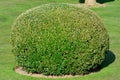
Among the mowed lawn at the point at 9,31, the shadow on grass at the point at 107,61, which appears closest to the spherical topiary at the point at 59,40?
the mowed lawn at the point at 9,31

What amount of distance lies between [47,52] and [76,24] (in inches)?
52.0

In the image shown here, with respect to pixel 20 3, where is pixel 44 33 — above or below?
above

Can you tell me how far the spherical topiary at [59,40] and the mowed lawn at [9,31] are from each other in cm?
62

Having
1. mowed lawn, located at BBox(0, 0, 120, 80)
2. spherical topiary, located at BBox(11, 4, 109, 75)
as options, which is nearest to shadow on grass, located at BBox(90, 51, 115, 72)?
mowed lawn, located at BBox(0, 0, 120, 80)

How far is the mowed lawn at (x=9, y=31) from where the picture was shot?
1282cm

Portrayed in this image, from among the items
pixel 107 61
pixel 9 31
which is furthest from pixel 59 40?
pixel 9 31

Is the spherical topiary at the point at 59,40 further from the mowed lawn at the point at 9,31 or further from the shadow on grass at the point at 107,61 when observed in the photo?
the shadow on grass at the point at 107,61

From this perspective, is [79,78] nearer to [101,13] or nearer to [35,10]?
[35,10]

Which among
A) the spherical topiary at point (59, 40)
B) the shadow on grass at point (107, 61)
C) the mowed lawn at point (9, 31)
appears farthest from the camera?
the shadow on grass at point (107, 61)

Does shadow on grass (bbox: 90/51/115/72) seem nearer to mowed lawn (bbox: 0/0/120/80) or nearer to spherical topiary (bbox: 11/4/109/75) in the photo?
mowed lawn (bbox: 0/0/120/80)

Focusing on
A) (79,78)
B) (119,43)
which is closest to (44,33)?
(79,78)

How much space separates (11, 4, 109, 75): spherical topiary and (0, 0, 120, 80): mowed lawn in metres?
0.62

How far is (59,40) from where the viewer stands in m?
11.9

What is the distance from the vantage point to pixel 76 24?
39.4 ft
